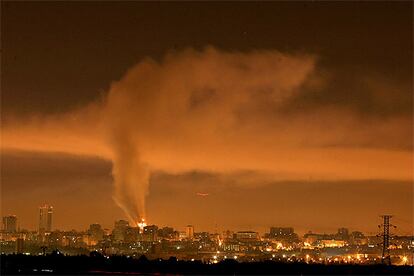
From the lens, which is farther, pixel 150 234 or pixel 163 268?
pixel 150 234

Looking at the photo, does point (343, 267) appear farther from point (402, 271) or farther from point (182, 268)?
point (182, 268)

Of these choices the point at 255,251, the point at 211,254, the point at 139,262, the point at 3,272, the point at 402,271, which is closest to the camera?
the point at 3,272

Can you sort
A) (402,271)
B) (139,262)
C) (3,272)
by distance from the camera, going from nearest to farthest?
(3,272)
(402,271)
(139,262)

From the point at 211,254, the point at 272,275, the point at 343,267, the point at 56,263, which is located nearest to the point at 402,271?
the point at 343,267

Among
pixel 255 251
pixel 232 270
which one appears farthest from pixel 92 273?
pixel 255 251

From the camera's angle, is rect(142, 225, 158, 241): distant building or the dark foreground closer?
the dark foreground

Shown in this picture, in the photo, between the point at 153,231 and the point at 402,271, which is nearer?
the point at 402,271

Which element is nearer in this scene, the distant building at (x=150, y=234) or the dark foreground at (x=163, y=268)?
the dark foreground at (x=163, y=268)
